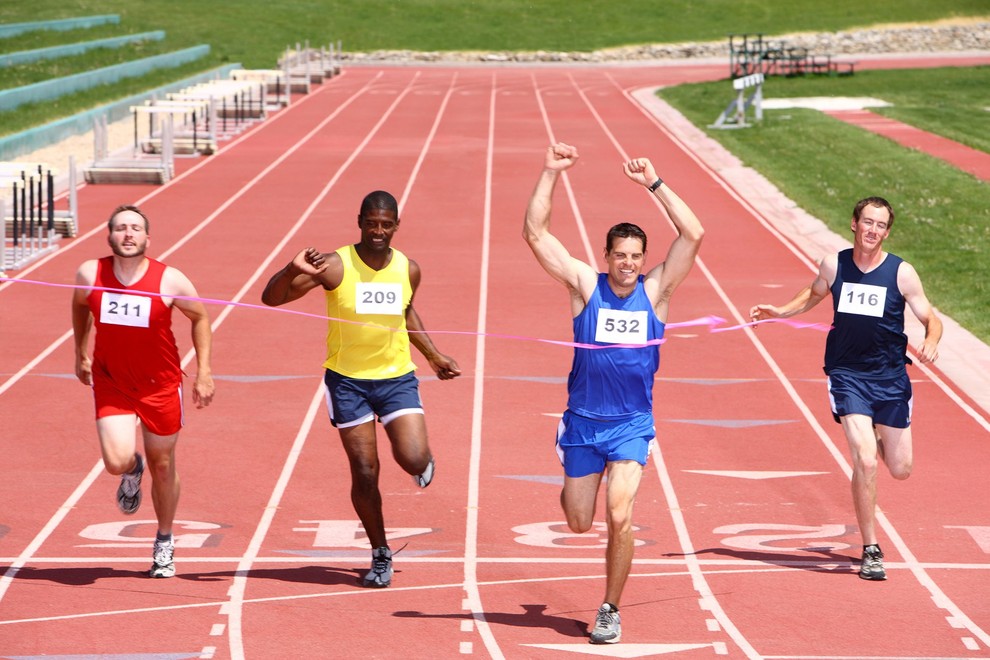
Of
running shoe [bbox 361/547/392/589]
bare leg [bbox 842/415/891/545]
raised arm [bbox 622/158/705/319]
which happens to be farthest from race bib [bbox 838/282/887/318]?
running shoe [bbox 361/547/392/589]

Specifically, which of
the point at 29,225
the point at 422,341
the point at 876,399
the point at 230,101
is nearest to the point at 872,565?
the point at 876,399

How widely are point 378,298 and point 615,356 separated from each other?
1298mm

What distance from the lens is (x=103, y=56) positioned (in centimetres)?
4528

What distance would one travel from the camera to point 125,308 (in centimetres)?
727

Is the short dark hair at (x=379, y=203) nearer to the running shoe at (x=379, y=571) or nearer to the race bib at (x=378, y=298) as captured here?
the race bib at (x=378, y=298)

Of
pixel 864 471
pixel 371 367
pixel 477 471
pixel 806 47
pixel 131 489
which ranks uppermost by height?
pixel 806 47

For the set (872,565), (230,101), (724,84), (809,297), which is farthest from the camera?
(724,84)

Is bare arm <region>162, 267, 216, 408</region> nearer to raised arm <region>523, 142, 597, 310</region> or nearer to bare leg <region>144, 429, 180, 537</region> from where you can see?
bare leg <region>144, 429, 180, 537</region>

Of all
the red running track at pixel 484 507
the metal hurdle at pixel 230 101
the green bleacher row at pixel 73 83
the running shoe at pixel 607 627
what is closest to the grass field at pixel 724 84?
the green bleacher row at pixel 73 83

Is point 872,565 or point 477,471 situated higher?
point 872,565

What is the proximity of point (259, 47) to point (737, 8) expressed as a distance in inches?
976

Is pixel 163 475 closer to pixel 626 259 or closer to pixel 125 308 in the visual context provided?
pixel 125 308

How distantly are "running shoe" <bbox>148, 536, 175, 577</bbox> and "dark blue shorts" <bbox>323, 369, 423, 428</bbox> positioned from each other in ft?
3.36

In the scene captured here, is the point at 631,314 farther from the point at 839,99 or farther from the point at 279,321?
the point at 839,99
